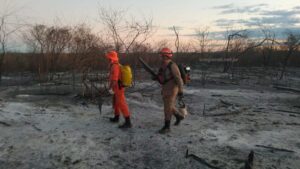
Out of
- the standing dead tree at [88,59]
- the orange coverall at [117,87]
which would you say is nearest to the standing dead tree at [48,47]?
the standing dead tree at [88,59]

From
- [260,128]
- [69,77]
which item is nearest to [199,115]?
[260,128]

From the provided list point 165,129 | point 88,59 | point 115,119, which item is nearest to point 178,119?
point 165,129

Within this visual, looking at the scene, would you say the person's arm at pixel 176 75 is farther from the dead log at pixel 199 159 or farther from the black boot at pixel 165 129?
the dead log at pixel 199 159

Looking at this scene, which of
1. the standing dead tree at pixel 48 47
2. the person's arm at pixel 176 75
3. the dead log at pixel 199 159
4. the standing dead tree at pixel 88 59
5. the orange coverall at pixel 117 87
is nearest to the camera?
the dead log at pixel 199 159

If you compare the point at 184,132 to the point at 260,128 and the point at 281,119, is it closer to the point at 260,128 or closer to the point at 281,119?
the point at 260,128

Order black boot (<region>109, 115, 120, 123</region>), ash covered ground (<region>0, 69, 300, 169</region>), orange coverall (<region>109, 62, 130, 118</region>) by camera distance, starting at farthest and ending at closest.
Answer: black boot (<region>109, 115, 120, 123</region>) < orange coverall (<region>109, 62, 130, 118</region>) < ash covered ground (<region>0, 69, 300, 169</region>)

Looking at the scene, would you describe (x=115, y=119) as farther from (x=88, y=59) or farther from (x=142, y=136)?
(x=88, y=59)

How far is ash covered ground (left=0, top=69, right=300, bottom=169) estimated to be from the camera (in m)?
6.40

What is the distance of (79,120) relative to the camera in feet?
30.0

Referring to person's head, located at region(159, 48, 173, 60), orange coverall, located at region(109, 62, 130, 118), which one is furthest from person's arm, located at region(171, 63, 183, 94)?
orange coverall, located at region(109, 62, 130, 118)

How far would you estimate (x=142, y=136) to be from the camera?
25.6ft

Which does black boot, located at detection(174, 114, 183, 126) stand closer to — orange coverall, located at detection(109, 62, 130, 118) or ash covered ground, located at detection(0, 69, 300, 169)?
ash covered ground, located at detection(0, 69, 300, 169)

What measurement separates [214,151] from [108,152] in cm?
197

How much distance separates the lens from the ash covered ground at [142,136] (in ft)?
21.0
